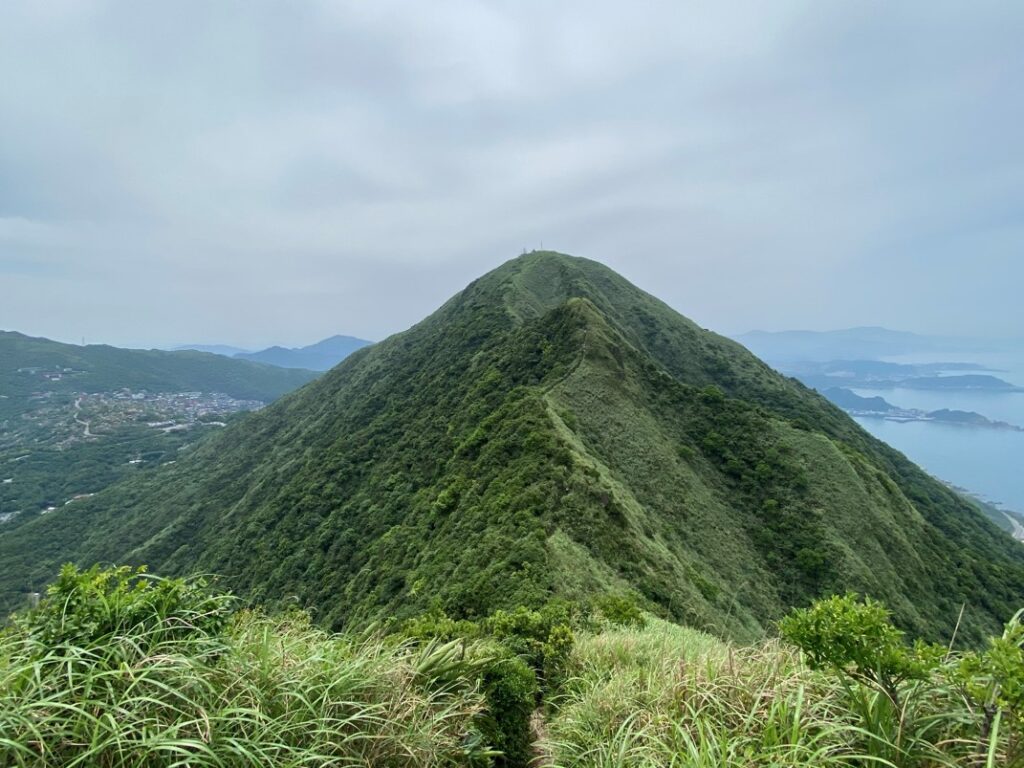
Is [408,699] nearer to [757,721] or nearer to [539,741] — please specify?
[539,741]

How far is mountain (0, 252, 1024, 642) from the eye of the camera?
21.7 m

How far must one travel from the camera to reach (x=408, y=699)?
4496 mm

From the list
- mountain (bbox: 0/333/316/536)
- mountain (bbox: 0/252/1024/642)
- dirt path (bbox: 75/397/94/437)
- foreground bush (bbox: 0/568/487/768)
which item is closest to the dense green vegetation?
foreground bush (bbox: 0/568/487/768)

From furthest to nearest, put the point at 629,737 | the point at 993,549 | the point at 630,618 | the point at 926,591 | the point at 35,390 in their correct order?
the point at 35,390 < the point at 993,549 < the point at 926,591 < the point at 630,618 < the point at 629,737

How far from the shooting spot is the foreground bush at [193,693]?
10.5 ft

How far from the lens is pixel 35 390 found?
191250mm

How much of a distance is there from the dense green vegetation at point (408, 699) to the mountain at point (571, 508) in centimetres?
1186

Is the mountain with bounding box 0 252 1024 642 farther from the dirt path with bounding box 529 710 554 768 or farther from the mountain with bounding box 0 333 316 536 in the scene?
the mountain with bounding box 0 333 316 536

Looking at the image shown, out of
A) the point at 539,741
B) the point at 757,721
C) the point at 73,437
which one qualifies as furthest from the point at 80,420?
the point at 757,721

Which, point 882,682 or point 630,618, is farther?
point 630,618

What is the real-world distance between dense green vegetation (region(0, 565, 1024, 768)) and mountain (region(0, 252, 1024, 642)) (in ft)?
38.9

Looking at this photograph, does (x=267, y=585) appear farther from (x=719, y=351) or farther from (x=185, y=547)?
(x=719, y=351)

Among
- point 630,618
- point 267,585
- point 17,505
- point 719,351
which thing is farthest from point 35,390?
point 630,618

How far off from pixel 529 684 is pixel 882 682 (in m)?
3.66
